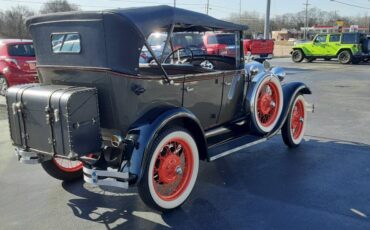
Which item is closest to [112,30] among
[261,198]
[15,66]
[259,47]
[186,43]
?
[261,198]

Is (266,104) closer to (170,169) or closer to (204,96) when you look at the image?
(204,96)

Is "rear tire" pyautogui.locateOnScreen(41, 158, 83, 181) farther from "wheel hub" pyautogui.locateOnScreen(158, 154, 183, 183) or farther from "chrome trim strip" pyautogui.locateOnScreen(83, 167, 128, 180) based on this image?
"wheel hub" pyautogui.locateOnScreen(158, 154, 183, 183)

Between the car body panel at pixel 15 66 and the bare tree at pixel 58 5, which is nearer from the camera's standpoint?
the car body panel at pixel 15 66

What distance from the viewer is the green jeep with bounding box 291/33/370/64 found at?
2134cm

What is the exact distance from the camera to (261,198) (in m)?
3.79

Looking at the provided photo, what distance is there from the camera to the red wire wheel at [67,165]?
4105mm

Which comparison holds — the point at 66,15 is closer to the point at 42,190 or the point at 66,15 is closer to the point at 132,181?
the point at 132,181

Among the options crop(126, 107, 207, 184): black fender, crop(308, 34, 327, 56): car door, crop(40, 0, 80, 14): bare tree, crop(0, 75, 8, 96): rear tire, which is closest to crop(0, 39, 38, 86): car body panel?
crop(0, 75, 8, 96): rear tire

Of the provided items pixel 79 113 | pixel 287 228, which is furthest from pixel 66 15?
pixel 287 228

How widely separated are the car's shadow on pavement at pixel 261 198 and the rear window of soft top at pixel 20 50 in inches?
261

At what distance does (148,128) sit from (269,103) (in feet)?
7.47

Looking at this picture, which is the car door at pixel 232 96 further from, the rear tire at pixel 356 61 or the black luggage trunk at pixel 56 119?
the rear tire at pixel 356 61

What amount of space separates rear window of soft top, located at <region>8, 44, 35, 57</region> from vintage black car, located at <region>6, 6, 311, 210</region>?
6.53m

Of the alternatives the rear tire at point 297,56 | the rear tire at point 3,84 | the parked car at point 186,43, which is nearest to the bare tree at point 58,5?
the rear tire at point 297,56
